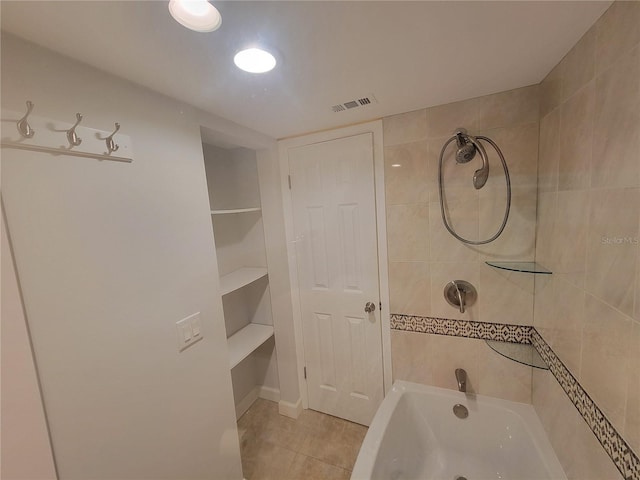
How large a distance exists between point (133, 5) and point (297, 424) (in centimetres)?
251

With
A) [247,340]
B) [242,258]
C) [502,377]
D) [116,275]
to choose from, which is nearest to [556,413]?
[502,377]

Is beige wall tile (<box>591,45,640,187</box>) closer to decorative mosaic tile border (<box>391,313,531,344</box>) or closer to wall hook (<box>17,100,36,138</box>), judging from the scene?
decorative mosaic tile border (<box>391,313,531,344</box>)

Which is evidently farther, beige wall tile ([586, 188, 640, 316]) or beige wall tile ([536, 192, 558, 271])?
beige wall tile ([536, 192, 558, 271])

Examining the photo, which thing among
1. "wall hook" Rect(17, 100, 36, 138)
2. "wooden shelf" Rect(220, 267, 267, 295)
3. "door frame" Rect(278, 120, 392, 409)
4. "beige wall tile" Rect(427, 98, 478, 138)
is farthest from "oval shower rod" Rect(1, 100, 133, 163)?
"beige wall tile" Rect(427, 98, 478, 138)

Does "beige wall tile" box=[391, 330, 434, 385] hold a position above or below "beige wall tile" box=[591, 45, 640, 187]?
below

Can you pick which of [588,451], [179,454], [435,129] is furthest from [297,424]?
[435,129]

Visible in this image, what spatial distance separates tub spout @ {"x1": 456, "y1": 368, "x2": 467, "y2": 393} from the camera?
61.2 inches

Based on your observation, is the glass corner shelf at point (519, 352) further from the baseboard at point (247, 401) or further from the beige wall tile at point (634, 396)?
the baseboard at point (247, 401)

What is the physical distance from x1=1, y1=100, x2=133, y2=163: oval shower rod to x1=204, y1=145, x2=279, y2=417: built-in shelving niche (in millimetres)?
985

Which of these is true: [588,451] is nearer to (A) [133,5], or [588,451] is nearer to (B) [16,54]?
(A) [133,5]

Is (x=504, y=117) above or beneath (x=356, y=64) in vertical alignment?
beneath

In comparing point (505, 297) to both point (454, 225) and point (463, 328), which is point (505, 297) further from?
point (454, 225)

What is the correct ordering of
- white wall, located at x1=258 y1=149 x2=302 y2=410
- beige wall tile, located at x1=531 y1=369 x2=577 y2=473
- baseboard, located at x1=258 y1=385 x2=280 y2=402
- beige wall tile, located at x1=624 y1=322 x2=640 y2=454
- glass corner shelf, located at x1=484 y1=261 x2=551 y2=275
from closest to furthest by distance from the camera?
1. beige wall tile, located at x1=624 y1=322 x2=640 y2=454
2. beige wall tile, located at x1=531 y1=369 x2=577 y2=473
3. glass corner shelf, located at x1=484 y1=261 x2=551 y2=275
4. white wall, located at x1=258 y1=149 x2=302 y2=410
5. baseboard, located at x1=258 y1=385 x2=280 y2=402

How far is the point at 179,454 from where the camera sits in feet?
3.95
